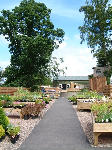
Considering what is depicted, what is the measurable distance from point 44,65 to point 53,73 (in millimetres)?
6403

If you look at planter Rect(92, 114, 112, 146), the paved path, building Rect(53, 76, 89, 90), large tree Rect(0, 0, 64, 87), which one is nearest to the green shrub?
the paved path

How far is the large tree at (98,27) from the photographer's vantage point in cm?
3825

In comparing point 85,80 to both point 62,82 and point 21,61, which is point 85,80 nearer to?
point 62,82

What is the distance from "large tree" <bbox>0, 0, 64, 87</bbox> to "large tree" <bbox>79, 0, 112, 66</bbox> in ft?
27.3

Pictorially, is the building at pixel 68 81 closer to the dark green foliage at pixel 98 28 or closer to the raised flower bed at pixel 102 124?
the dark green foliage at pixel 98 28

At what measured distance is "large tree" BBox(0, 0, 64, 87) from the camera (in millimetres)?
29109

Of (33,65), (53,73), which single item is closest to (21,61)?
(33,65)

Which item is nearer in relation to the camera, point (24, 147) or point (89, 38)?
point (24, 147)

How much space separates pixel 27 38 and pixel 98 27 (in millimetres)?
15239

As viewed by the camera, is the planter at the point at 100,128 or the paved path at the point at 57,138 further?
the planter at the point at 100,128

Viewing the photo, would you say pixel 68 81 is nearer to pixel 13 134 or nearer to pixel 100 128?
pixel 13 134

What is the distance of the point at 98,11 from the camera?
125 feet

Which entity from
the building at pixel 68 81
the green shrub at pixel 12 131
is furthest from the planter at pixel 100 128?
the building at pixel 68 81

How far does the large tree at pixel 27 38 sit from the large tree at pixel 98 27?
27.3 feet
